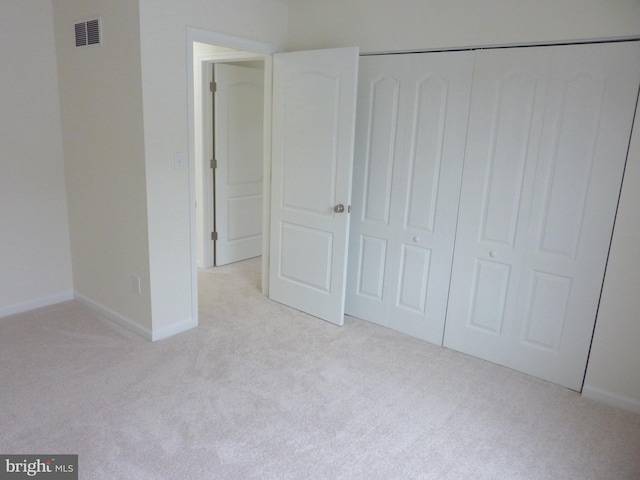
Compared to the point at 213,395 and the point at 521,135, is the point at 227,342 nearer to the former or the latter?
the point at 213,395

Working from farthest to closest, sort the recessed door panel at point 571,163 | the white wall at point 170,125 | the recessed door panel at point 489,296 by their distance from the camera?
1. the recessed door panel at point 489,296
2. the white wall at point 170,125
3. the recessed door panel at point 571,163

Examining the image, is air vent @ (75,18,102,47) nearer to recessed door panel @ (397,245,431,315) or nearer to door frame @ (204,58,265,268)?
door frame @ (204,58,265,268)

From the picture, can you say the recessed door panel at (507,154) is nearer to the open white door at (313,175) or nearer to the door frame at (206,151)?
the open white door at (313,175)

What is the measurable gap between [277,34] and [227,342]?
2.35 meters

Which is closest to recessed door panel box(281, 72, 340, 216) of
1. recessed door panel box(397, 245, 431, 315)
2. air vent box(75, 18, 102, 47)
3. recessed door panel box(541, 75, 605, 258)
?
recessed door panel box(397, 245, 431, 315)

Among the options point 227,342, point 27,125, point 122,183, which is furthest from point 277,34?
point 227,342

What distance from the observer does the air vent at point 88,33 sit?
3.02 m

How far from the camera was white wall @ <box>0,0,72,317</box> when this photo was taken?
327 cm

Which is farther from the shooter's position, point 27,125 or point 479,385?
point 27,125

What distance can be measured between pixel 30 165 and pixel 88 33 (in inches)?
42.9

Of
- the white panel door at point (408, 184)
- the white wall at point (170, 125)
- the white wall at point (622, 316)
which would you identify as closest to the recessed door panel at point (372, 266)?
the white panel door at point (408, 184)

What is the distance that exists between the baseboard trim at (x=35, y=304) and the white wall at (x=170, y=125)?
1.19 metres

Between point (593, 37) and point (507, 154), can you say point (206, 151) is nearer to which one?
point (507, 154)

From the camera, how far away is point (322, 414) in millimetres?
2469
